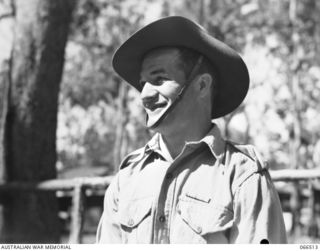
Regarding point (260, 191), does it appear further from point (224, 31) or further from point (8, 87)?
point (224, 31)

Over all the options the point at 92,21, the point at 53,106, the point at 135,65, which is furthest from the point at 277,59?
the point at 135,65

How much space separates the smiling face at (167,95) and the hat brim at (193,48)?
97 millimetres

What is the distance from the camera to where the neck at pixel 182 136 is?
218cm

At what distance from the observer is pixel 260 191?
198 centimetres

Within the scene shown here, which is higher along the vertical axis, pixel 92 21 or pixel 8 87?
pixel 92 21

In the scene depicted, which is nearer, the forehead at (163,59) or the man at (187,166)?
the man at (187,166)

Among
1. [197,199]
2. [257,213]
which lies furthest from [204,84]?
[257,213]

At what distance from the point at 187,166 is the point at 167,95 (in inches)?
10.7

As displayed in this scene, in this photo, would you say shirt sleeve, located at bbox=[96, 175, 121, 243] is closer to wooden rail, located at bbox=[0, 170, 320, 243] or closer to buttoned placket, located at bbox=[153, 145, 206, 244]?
buttoned placket, located at bbox=[153, 145, 206, 244]

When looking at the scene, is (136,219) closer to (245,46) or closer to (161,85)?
(161,85)

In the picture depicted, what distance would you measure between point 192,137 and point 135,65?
50 cm

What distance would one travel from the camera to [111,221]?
2256mm

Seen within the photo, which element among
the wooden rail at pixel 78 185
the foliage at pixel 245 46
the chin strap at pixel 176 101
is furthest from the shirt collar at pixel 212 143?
the foliage at pixel 245 46

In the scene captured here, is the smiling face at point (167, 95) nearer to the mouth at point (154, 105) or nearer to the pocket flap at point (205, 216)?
the mouth at point (154, 105)
